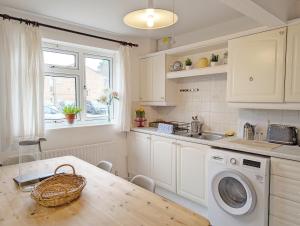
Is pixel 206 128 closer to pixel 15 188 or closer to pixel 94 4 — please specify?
pixel 94 4

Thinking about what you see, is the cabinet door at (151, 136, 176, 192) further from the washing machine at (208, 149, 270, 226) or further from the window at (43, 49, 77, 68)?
the window at (43, 49, 77, 68)

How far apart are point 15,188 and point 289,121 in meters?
2.60

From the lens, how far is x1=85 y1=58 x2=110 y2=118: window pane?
3.32 m

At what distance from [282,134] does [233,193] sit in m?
0.81

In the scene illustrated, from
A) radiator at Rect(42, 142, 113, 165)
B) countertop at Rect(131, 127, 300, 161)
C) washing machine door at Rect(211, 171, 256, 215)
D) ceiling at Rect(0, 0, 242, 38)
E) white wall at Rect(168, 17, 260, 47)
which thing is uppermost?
ceiling at Rect(0, 0, 242, 38)

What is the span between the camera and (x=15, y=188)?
1516 mm

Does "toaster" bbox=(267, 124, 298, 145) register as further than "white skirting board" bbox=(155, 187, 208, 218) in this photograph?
No

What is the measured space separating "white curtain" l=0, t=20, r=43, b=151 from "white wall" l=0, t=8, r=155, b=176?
0.23 metres

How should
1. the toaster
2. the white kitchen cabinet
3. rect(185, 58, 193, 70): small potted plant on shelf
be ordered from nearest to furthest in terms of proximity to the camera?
1. the white kitchen cabinet
2. the toaster
3. rect(185, 58, 193, 70): small potted plant on shelf

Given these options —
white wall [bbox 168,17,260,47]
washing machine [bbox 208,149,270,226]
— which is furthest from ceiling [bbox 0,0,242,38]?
washing machine [bbox 208,149,270,226]

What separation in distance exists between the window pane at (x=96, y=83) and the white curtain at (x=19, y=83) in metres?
0.83

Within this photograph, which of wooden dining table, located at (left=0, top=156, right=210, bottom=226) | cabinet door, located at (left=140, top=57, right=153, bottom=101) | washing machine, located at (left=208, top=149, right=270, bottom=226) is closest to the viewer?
wooden dining table, located at (left=0, top=156, right=210, bottom=226)

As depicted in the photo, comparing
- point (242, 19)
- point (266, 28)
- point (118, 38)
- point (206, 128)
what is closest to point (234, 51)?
point (266, 28)

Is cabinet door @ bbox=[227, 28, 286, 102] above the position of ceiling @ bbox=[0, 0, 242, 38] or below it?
below
